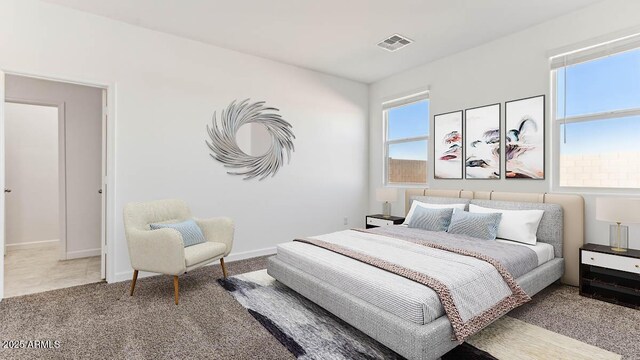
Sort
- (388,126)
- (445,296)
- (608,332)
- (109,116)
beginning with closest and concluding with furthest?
1. (445,296)
2. (608,332)
3. (109,116)
4. (388,126)

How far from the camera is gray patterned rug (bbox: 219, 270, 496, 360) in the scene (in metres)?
2.02

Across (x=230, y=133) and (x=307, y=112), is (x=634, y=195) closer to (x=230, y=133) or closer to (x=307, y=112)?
(x=307, y=112)

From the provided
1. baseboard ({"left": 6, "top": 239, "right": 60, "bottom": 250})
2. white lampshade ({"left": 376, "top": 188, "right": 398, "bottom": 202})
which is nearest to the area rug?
white lampshade ({"left": 376, "top": 188, "right": 398, "bottom": 202})

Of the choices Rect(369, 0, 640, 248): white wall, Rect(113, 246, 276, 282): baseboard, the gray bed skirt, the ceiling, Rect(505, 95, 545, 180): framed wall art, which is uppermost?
the ceiling

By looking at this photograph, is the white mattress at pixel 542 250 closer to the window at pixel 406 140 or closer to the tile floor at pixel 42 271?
the window at pixel 406 140

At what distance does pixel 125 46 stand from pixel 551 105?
4856mm

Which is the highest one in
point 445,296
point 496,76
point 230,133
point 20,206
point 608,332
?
point 496,76

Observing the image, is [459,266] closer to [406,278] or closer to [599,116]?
[406,278]

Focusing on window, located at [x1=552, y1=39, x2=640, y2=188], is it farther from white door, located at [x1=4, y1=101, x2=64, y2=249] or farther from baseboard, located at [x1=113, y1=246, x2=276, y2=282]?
white door, located at [x1=4, y1=101, x2=64, y2=249]

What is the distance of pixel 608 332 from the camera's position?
2270mm

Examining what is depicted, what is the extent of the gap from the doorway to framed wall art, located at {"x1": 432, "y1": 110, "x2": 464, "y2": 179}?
4358 mm

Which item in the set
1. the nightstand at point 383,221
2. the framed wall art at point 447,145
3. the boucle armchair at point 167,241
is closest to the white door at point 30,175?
the boucle armchair at point 167,241

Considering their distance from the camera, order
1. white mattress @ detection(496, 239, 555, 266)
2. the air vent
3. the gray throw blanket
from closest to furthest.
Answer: the gray throw blanket → white mattress @ detection(496, 239, 555, 266) → the air vent

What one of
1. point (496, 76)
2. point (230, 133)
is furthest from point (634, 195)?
point (230, 133)
